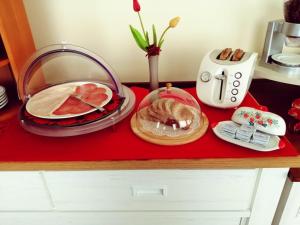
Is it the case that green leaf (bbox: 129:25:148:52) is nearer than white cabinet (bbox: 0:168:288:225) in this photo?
No

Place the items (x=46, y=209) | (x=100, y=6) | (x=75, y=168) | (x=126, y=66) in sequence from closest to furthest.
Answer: (x=75, y=168), (x=46, y=209), (x=100, y=6), (x=126, y=66)

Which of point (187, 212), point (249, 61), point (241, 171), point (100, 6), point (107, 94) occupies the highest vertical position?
point (100, 6)

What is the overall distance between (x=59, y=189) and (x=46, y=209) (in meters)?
0.11

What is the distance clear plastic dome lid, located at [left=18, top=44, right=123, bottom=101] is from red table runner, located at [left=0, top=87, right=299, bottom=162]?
165 mm

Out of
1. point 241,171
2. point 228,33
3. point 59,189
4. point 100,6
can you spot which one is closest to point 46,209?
point 59,189

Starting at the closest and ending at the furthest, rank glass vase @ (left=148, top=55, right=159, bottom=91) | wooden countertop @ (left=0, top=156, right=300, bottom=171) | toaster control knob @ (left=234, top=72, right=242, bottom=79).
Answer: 1. wooden countertop @ (left=0, top=156, right=300, bottom=171)
2. toaster control knob @ (left=234, top=72, right=242, bottom=79)
3. glass vase @ (left=148, top=55, right=159, bottom=91)

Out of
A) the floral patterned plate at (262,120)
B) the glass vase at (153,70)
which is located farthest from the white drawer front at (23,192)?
the floral patterned plate at (262,120)

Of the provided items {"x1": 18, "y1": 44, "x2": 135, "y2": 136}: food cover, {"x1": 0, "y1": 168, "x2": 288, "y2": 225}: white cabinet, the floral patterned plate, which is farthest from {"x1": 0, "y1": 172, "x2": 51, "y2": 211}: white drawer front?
the floral patterned plate

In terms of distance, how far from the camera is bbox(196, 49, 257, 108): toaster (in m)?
0.69

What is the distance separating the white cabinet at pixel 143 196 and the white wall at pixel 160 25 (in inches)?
19.7

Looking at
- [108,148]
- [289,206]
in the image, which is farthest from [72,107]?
[289,206]

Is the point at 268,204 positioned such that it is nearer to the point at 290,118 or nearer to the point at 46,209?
the point at 290,118

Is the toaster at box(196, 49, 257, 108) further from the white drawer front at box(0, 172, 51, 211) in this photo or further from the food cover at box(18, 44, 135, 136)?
the white drawer front at box(0, 172, 51, 211)

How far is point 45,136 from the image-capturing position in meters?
0.68
